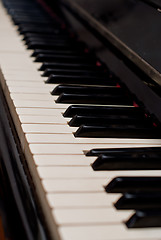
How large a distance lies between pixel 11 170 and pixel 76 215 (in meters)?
0.25

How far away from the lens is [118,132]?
1.08m

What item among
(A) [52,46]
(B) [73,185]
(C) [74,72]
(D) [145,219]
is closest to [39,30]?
(A) [52,46]

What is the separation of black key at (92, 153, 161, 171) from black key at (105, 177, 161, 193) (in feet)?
0.23

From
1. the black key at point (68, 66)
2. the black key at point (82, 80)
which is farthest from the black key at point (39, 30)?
the black key at point (82, 80)

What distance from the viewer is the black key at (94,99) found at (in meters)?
1.24

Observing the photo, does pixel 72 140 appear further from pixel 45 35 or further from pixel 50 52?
pixel 45 35

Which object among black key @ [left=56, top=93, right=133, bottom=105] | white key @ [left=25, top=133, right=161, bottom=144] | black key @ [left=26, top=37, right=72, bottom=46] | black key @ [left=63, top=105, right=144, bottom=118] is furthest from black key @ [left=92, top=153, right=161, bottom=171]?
black key @ [left=26, top=37, right=72, bottom=46]

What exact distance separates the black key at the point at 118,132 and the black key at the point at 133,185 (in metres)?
0.23

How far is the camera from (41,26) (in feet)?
6.61

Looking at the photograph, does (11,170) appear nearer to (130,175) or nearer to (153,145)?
(130,175)

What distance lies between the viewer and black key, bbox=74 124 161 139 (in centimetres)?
105

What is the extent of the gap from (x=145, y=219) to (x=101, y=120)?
0.42 m

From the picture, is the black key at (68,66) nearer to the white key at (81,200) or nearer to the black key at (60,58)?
the black key at (60,58)

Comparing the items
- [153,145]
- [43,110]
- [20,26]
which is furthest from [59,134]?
[20,26]
